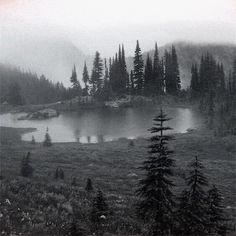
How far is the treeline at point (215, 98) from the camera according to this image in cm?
5184

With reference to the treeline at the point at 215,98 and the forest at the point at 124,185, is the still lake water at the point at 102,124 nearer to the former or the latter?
the treeline at the point at 215,98

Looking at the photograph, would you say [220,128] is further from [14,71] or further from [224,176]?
[14,71]

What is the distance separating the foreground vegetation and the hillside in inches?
5191

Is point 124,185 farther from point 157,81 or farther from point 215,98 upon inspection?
point 157,81

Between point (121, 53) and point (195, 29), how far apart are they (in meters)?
84.3


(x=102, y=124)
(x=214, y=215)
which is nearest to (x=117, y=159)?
(x=214, y=215)

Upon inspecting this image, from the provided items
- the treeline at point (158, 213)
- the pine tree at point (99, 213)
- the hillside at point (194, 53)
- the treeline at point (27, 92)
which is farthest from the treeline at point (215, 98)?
the hillside at point (194, 53)

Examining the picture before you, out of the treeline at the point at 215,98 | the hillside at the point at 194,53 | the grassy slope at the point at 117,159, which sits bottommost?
the grassy slope at the point at 117,159

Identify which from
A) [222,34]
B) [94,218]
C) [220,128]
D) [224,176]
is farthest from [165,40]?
[94,218]

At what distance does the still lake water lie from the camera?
51156 mm

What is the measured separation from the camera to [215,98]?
7981 centimetres

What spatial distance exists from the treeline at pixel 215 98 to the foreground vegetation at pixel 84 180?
4.84 metres

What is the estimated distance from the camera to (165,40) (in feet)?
582

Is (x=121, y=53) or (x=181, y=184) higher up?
(x=121, y=53)
